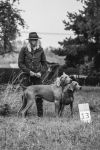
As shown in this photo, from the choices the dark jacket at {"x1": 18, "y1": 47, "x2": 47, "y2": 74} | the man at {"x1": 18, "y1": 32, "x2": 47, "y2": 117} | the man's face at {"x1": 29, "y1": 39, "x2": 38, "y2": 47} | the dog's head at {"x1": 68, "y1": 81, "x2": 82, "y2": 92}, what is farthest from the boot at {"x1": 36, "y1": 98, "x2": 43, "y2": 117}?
the man's face at {"x1": 29, "y1": 39, "x2": 38, "y2": 47}

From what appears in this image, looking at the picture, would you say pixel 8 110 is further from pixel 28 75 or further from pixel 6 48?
pixel 6 48

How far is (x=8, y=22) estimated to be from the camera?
40.6m

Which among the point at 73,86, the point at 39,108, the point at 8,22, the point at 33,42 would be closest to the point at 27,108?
the point at 39,108

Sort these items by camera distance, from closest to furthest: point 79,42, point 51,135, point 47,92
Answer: point 51,135 < point 47,92 < point 79,42

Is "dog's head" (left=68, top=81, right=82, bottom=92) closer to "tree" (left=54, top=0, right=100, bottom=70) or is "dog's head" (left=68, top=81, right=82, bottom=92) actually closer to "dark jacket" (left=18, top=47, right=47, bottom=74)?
"dark jacket" (left=18, top=47, right=47, bottom=74)

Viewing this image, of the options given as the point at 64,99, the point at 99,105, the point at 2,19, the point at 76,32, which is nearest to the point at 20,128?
the point at 64,99

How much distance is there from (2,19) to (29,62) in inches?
1117

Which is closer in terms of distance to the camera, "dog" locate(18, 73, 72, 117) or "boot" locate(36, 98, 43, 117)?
"dog" locate(18, 73, 72, 117)

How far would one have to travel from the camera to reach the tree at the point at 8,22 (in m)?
40.2

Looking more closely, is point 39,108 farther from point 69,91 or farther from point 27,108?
point 69,91

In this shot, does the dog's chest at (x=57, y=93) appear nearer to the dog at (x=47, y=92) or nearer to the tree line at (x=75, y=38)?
the dog at (x=47, y=92)

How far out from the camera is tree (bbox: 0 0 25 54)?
4025 centimetres

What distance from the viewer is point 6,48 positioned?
41.5 meters

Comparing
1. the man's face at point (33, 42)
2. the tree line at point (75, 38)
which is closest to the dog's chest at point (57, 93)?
the man's face at point (33, 42)
